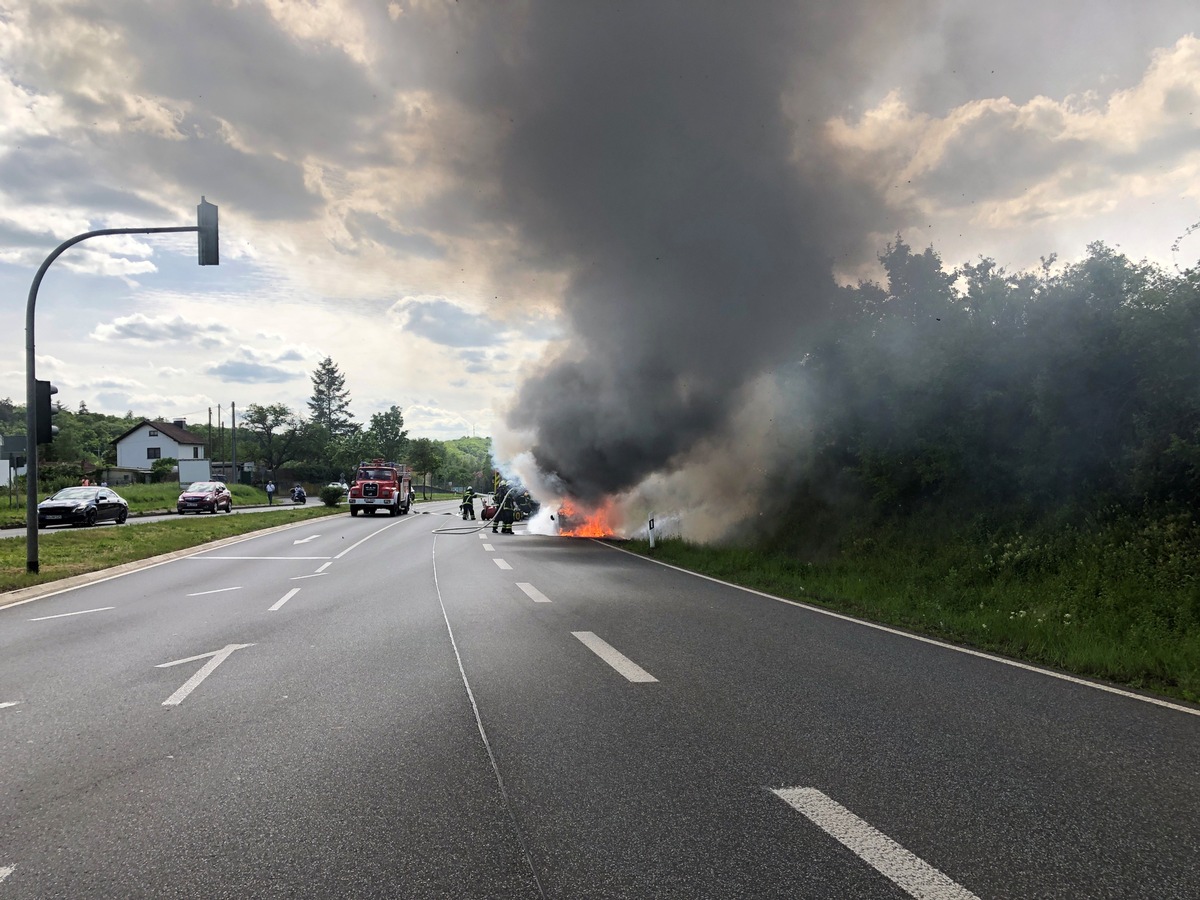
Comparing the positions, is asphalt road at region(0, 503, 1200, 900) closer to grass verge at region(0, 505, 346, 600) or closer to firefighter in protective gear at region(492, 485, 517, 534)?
grass verge at region(0, 505, 346, 600)

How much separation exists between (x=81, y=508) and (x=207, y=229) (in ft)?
64.2

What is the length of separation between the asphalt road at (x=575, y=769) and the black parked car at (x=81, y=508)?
74.4 ft

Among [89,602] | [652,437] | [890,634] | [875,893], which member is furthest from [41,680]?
[652,437]

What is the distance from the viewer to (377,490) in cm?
3978

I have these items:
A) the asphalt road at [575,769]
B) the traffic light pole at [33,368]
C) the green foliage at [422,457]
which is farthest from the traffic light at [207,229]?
the green foliage at [422,457]

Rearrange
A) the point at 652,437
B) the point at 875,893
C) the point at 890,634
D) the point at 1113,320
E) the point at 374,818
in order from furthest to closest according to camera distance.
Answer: the point at 652,437, the point at 1113,320, the point at 890,634, the point at 374,818, the point at 875,893

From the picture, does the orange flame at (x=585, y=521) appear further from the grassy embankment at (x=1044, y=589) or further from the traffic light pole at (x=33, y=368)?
the traffic light pole at (x=33, y=368)

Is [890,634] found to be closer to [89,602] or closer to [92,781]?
[92,781]

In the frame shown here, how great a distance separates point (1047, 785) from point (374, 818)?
329cm

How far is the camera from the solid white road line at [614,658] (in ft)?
20.3

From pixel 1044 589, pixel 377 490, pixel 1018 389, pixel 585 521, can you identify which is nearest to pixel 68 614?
pixel 1044 589

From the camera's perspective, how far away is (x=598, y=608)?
998 centimetres

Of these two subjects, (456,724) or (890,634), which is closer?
(456,724)

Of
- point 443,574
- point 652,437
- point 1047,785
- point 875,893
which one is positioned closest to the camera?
point 875,893
